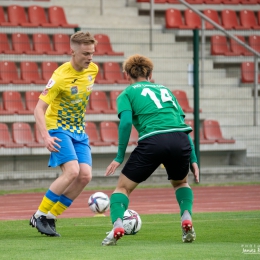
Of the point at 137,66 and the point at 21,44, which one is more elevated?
the point at 137,66

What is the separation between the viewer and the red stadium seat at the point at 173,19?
20.5m

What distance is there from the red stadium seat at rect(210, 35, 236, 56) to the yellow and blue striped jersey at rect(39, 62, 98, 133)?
11857mm

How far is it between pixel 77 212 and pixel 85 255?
5.70 metres

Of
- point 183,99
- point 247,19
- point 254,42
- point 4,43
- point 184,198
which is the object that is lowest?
→ point 183,99

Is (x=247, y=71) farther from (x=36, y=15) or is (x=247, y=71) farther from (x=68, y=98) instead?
(x=68, y=98)

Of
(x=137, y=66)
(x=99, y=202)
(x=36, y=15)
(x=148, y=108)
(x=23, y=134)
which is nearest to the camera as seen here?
(x=148, y=108)

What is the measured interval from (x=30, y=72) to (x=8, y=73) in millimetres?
587

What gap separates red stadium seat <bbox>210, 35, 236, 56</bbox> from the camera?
20.1 meters

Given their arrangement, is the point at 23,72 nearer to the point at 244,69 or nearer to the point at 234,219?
the point at 244,69

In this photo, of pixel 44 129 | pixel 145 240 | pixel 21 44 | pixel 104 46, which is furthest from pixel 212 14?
pixel 145 240

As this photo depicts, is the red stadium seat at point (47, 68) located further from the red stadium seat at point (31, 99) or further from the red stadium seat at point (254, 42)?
the red stadium seat at point (254, 42)

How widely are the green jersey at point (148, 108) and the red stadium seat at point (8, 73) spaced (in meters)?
10.1

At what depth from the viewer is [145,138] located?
23.7ft

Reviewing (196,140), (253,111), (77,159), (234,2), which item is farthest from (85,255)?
(234,2)
